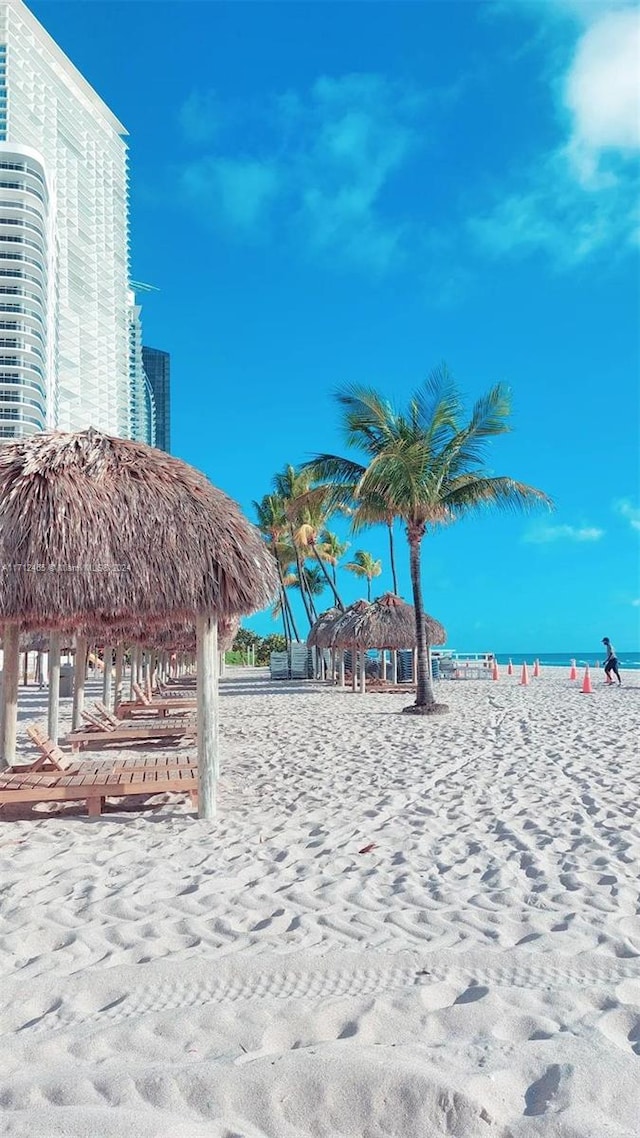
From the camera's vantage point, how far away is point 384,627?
20109mm

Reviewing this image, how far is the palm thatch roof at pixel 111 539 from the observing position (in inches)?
218

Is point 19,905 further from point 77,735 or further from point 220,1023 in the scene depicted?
point 77,735

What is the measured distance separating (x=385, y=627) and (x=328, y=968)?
56.7 ft

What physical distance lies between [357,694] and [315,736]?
8.91m

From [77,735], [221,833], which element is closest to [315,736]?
[77,735]

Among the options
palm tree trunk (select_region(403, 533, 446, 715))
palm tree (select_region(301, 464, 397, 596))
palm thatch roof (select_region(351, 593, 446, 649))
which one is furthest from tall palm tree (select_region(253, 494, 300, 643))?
palm tree trunk (select_region(403, 533, 446, 715))

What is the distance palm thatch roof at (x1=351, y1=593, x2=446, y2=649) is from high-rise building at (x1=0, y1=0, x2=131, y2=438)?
53925mm

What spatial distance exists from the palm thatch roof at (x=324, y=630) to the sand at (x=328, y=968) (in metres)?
16.9

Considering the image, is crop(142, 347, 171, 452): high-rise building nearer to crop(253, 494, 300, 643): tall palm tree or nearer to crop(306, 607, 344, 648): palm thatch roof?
crop(253, 494, 300, 643): tall palm tree

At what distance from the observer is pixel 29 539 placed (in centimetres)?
552

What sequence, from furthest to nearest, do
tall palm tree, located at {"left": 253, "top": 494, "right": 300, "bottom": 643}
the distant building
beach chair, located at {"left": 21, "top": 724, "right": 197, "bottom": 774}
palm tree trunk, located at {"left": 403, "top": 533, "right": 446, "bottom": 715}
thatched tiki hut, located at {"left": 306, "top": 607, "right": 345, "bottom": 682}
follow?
the distant building < tall palm tree, located at {"left": 253, "top": 494, "right": 300, "bottom": 643} < thatched tiki hut, located at {"left": 306, "top": 607, "right": 345, "bottom": 682} < palm tree trunk, located at {"left": 403, "top": 533, "right": 446, "bottom": 715} < beach chair, located at {"left": 21, "top": 724, "right": 197, "bottom": 774}

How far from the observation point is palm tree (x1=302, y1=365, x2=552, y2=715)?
47.0ft

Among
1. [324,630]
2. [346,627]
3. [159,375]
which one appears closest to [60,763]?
[346,627]

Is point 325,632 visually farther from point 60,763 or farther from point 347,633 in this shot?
point 60,763
